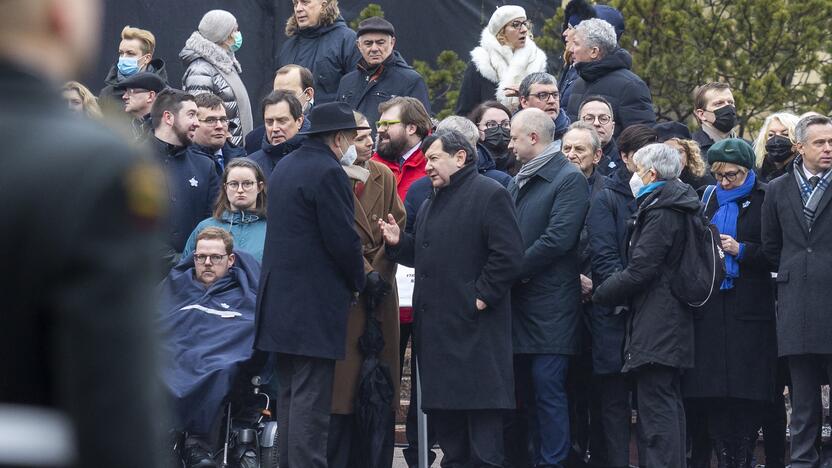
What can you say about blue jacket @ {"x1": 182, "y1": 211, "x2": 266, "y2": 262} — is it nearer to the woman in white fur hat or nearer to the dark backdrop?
the woman in white fur hat

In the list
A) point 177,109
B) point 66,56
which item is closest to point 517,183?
point 177,109

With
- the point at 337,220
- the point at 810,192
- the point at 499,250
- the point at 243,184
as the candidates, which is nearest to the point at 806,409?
the point at 810,192

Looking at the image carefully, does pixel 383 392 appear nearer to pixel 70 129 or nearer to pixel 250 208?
pixel 250 208

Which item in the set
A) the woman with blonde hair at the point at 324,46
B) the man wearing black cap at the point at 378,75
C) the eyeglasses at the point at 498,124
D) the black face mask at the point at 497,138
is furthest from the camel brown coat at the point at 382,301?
the woman with blonde hair at the point at 324,46

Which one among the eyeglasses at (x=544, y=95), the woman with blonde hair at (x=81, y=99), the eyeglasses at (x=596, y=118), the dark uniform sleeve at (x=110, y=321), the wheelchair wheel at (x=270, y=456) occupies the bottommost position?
the dark uniform sleeve at (x=110, y=321)

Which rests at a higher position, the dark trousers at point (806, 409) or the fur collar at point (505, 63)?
the fur collar at point (505, 63)

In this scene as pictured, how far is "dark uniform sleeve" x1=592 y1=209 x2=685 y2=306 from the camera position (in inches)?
328

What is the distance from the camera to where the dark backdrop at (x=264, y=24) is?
12773 millimetres

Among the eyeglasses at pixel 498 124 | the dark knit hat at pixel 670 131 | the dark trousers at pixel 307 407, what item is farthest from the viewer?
the eyeglasses at pixel 498 124

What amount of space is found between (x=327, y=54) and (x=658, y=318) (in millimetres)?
4186

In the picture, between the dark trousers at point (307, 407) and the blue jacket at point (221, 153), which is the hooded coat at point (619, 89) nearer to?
the blue jacket at point (221, 153)

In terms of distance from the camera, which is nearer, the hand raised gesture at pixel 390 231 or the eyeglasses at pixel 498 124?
the hand raised gesture at pixel 390 231

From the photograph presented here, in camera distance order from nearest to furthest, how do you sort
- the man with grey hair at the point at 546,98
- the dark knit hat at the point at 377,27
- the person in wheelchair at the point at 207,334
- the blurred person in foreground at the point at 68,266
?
the blurred person in foreground at the point at 68,266, the person in wheelchair at the point at 207,334, the man with grey hair at the point at 546,98, the dark knit hat at the point at 377,27

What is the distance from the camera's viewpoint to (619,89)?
34.2 feet
